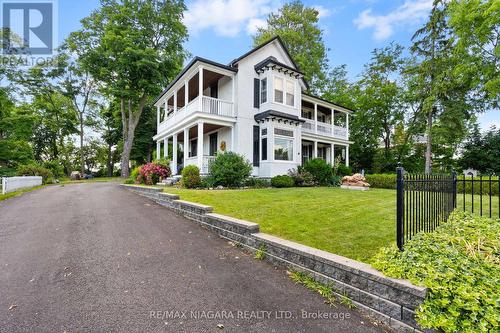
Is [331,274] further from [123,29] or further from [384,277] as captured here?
[123,29]

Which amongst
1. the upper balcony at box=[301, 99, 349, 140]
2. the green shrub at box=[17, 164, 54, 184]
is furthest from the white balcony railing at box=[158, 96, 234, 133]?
the green shrub at box=[17, 164, 54, 184]

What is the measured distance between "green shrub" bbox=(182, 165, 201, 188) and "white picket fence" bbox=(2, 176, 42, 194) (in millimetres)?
9103

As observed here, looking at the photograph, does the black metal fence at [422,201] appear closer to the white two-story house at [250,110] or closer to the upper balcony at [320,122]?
the white two-story house at [250,110]

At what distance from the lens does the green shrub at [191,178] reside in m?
11.0

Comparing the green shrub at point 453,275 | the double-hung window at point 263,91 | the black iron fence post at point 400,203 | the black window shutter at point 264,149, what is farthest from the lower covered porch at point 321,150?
the black iron fence post at point 400,203

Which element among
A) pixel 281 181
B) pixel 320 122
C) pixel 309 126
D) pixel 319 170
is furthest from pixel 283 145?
pixel 320 122

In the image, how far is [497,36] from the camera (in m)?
15.5

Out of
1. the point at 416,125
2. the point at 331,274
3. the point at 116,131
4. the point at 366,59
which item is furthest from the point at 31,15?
the point at 416,125

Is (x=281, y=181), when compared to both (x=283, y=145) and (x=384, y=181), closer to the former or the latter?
(x=283, y=145)

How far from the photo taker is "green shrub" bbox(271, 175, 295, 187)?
12.9m

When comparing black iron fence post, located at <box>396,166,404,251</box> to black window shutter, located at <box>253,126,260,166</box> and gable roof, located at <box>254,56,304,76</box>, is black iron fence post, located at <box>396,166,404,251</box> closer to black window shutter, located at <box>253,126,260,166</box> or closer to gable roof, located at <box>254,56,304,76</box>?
black window shutter, located at <box>253,126,260,166</box>

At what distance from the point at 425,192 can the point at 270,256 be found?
2782 mm

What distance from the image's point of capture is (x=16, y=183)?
13.0m

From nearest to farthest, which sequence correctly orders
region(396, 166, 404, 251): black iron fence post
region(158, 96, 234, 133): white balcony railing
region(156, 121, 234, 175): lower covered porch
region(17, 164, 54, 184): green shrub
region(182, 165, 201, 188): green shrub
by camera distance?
region(396, 166, 404, 251): black iron fence post < region(182, 165, 201, 188): green shrub < region(156, 121, 234, 175): lower covered porch < region(158, 96, 234, 133): white balcony railing < region(17, 164, 54, 184): green shrub
